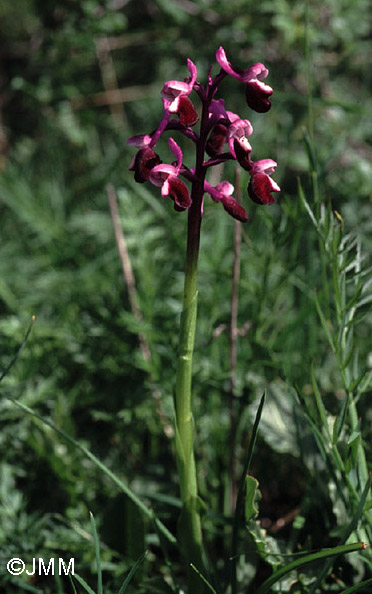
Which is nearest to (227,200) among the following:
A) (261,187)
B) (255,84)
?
(261,187)

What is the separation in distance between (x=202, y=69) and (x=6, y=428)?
222 centimetres

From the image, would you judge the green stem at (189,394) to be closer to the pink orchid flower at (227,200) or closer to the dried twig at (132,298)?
the pink orchid flower at (227,200)

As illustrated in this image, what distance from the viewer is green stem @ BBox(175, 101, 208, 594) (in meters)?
1.20

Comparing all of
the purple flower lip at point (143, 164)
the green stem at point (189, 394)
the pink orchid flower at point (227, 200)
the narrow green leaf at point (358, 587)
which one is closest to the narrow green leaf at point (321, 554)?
the narrow green leaf at point (358, 587)

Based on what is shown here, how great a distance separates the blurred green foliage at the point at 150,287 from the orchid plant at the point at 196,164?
0.29m

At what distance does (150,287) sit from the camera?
2.14 m

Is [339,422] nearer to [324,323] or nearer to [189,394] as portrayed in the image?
[324,323]

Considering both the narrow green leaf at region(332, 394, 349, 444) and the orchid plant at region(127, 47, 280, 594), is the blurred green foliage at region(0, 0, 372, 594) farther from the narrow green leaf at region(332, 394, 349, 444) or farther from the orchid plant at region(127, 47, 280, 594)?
the orchid plant at region(127, 47, 280, 594)

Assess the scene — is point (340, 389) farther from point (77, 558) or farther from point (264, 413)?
point (77, 558)

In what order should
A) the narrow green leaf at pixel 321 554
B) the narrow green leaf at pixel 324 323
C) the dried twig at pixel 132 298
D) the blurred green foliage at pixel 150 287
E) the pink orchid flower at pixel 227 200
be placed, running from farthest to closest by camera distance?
1. the dried twig at pixel 132 298
2. the blurred green foliage at pixel 150 287
3. the narrow green leaf at pixel 324 323
4. the pink orchid flower at pixel 227 200
5. the narrow green leaf at pixel 321 554

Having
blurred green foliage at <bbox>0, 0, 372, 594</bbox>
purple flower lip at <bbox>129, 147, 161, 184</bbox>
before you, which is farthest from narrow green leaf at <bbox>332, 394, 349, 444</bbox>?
purple flower lip at <bbox>129, 147, 161, 184</bbox>

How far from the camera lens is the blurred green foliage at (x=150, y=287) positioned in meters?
1.74

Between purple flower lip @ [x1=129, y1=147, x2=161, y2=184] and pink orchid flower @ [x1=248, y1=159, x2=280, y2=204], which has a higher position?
purple flower lip @ [x1=129, y1=147, x2=161, y2=184]

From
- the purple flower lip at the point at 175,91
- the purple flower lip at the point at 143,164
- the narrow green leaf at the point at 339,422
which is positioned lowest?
the narrow green leaf at the point at 339,422
